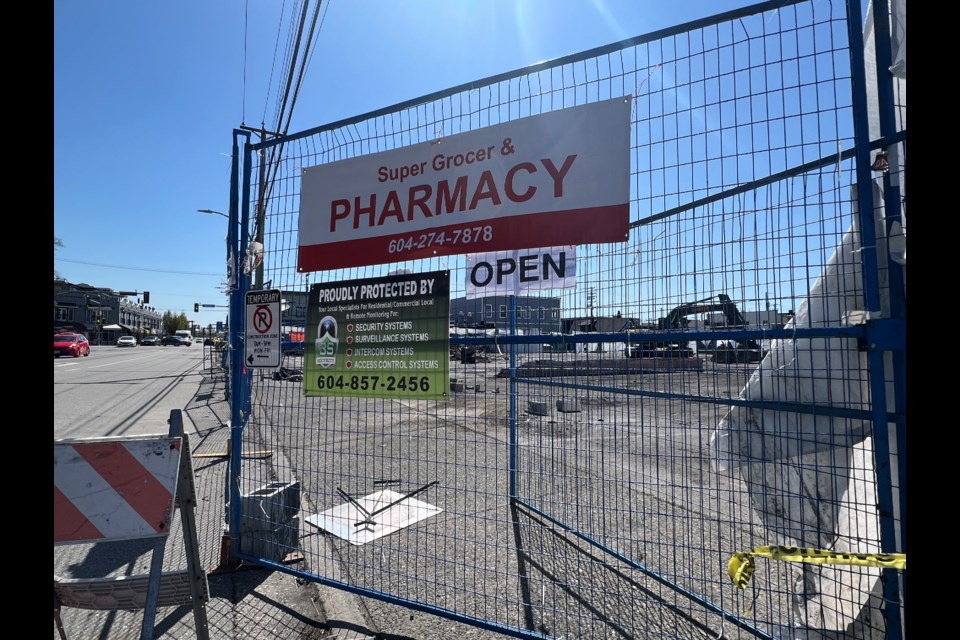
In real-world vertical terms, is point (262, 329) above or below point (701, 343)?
above

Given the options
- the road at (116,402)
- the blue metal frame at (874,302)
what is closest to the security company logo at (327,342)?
the blue metal frame at (874,302)

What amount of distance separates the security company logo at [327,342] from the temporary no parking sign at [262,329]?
37 cm

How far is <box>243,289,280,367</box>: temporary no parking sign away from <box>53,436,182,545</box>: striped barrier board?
48.7 inches

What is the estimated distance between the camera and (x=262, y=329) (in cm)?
380

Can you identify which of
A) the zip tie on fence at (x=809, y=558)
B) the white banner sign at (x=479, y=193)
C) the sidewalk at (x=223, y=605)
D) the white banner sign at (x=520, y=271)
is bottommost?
the sidewalk at (x=223, y=605)

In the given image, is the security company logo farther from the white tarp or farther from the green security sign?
the white tarp

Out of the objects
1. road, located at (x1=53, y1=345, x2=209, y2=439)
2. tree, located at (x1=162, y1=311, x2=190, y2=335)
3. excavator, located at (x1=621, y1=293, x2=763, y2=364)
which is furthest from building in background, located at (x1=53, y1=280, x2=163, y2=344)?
excavator, located at (x1=621, y1=293, x2=763, y2=364)

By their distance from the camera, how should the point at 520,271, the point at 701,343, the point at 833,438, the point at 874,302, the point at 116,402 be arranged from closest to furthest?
the point at 874,302 < the point at 833,438 < the point at 701,343 < the point at 520,271 < the point at 116,402

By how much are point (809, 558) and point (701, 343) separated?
4.06 feet

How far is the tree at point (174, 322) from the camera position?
4600 inches

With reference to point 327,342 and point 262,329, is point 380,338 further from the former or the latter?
point 262,329

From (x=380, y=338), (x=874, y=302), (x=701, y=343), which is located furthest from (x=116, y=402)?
(x=874, y=302)

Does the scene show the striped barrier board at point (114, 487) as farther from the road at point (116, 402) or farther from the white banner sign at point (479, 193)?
the road at point (116, 402)
